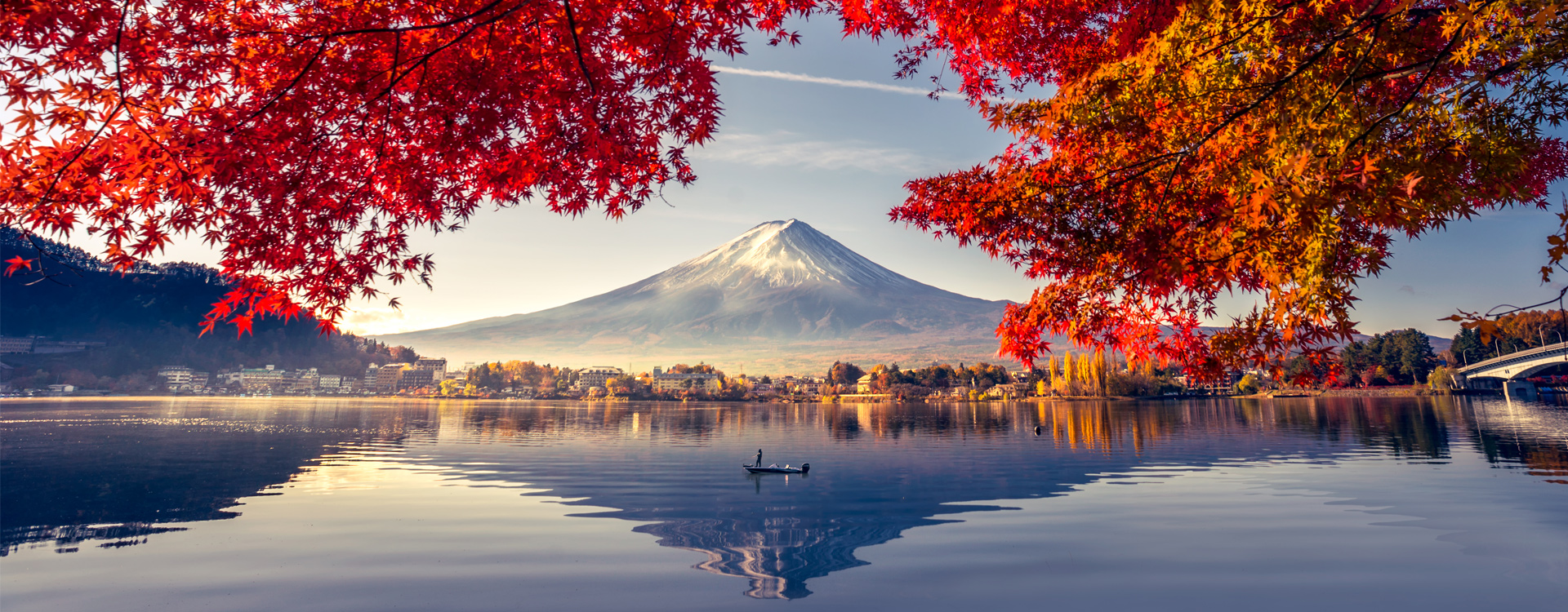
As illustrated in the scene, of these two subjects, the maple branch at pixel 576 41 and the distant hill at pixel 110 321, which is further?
the distant hill at pixel 110 321

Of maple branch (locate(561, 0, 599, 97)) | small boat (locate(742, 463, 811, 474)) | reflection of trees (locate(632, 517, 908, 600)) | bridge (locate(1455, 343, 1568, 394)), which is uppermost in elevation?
bridge (locate(1455, 343, 1568, 394))

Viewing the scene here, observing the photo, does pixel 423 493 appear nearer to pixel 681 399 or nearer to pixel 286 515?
pixel 286 515

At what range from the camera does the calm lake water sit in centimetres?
955

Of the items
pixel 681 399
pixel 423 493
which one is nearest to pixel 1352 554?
pixel 423 493

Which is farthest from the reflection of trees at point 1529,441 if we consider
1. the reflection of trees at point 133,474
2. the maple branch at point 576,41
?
the reflection of trees at point 133,474

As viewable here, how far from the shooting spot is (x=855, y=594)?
9.63m

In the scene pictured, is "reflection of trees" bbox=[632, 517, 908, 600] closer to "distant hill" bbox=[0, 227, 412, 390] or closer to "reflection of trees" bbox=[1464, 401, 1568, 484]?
"reflection of trees" bbox=[1464, 401, 1568, 484]

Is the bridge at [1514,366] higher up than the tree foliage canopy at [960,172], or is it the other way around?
the bridge at [1514,366]

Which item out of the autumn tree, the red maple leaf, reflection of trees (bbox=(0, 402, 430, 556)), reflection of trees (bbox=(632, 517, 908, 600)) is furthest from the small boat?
the red maple leaf

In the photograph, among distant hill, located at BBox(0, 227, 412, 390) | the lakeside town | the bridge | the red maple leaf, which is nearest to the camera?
the red maple leaf

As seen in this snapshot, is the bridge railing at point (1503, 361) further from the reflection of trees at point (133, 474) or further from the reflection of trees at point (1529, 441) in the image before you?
the reflection of trees at point (133, 474)

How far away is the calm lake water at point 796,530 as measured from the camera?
9555mm

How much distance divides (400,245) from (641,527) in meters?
10.1

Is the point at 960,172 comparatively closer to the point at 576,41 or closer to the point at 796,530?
the point at 576,41
